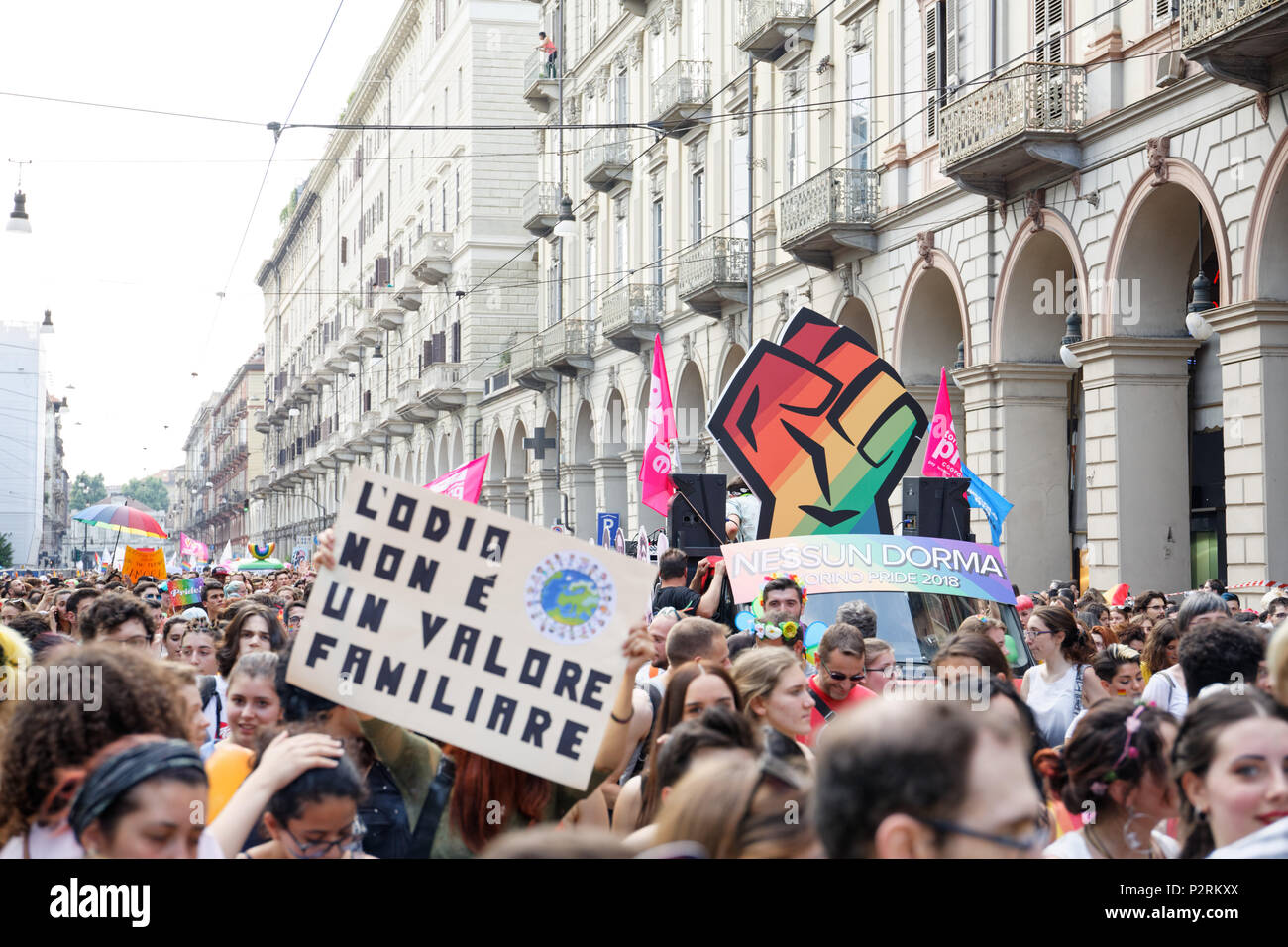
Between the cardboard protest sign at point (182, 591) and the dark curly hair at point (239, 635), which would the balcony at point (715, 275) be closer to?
the cardboard protest sign at point (182, 591)

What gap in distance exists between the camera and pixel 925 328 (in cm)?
2448

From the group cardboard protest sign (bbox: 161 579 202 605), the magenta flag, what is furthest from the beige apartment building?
the magenta flag

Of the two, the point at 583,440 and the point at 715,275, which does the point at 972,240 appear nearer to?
the point at 715,275

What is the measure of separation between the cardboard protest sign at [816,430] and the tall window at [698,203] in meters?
20.6

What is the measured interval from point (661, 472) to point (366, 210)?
5812cm

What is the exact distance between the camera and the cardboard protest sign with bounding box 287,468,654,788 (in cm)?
434

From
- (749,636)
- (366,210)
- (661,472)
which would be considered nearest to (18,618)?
(749,636)

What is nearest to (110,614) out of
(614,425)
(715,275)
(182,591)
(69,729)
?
(69,729)

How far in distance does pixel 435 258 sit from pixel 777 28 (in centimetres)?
2832

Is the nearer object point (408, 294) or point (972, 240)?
point (972, 240)

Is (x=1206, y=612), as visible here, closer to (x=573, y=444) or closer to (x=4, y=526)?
(x=573, y=444)

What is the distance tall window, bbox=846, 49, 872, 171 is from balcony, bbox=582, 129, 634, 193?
1182 cm

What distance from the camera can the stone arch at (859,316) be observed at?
25469mm

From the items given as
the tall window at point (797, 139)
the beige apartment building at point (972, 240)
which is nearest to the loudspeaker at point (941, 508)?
the beige apartment building at point (972, 240)
